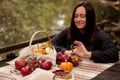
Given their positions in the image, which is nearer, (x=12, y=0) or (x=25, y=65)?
(x=25, y=65)

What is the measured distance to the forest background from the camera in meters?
5.01

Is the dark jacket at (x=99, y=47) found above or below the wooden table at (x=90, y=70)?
above

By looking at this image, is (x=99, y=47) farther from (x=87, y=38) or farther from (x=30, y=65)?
(x=30, y=65)

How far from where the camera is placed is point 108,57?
89.8 inches

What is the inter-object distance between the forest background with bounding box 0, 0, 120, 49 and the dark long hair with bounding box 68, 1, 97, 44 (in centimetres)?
109

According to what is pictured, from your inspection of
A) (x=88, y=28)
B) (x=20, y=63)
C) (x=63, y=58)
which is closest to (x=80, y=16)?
(x=88, y=28)

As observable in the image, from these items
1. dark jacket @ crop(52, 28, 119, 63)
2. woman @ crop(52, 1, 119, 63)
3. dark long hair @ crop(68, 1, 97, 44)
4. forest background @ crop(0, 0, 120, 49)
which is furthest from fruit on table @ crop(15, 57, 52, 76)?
forest background @ crop(0, 0, 120, 49)

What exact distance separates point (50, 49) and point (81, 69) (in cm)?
28

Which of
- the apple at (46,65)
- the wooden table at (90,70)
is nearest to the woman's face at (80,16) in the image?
the wooden table at (90,70)

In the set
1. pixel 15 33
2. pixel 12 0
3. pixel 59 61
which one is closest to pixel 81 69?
pixel 59 61

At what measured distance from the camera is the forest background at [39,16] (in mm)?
5012

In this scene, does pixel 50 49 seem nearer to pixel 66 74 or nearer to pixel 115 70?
pixel 66 74

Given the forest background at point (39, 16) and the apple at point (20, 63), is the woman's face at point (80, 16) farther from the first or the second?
the forest background at point (39, 16)

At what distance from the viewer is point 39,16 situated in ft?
25.5
